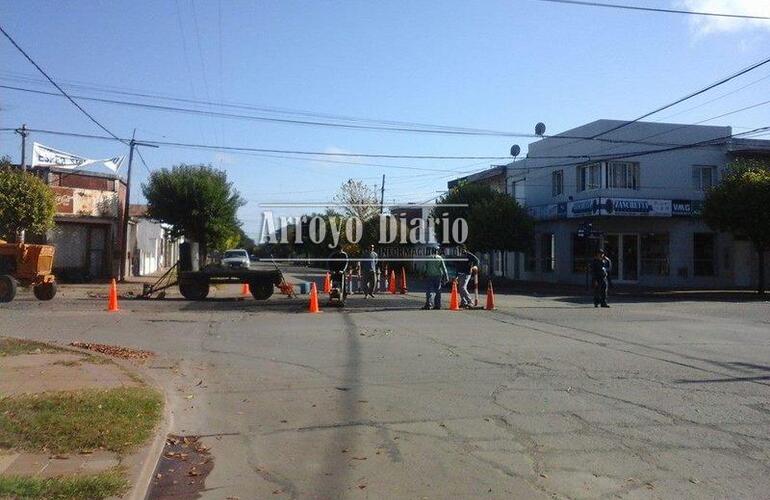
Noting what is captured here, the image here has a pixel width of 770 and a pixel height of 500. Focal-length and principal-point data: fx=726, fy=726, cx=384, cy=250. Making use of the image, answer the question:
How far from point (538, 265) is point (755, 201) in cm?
1476

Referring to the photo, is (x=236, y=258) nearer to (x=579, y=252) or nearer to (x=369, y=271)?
(x=579, y=252)

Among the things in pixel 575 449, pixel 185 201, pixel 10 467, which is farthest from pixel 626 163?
pixel 10 467

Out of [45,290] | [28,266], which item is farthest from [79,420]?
[45,290]

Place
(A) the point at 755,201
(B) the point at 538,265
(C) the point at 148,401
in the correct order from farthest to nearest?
1. (B) the point at 538,265
2. (A) the point at 755,201
3. (C) the point at 148,401

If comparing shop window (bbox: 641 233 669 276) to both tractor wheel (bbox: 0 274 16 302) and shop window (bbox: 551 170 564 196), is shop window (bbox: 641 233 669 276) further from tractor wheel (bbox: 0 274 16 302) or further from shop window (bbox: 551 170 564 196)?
tractor wheel (bbox: 0 274 16 302)

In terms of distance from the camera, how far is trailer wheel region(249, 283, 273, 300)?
23281 mm

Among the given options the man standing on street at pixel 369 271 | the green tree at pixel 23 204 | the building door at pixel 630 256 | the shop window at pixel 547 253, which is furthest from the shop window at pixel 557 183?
the green tree at pixel 23 204

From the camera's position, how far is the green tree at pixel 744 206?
26938 mm

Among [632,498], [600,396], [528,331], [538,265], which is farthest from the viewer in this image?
[538,265]

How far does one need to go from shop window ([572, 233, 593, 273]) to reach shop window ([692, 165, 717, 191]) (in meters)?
Answer: 6.06

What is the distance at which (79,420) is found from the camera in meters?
6.78

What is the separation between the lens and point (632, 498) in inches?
208

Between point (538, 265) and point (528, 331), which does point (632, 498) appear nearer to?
point (528, 331)

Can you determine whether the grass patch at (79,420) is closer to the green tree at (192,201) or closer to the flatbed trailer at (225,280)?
the flatbed trailer at (225,280)
